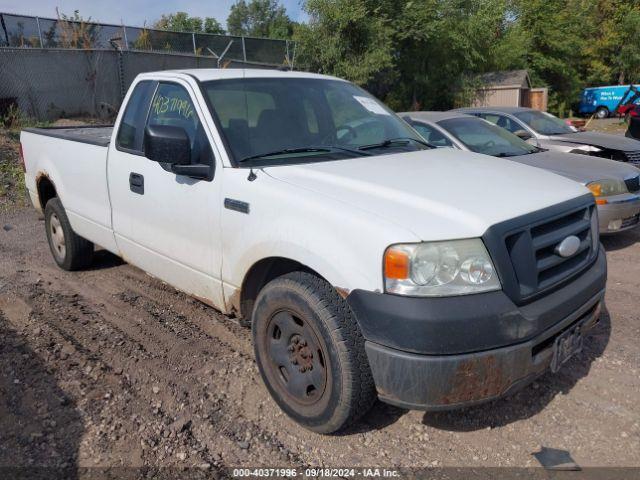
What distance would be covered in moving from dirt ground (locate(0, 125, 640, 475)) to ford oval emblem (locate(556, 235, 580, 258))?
39.0 inches

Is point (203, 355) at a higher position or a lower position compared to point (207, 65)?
lower

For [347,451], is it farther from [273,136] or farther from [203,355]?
[273,136]

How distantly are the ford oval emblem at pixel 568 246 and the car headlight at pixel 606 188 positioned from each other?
3.83 m

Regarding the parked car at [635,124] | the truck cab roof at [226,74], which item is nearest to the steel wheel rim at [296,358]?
the truck cab roof at [226,74]

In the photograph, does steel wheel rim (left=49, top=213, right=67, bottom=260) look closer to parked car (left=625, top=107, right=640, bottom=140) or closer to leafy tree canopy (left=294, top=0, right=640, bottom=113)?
parked car (left=625, top=107, right=640, bottom=140)

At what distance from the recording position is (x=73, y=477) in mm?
2752

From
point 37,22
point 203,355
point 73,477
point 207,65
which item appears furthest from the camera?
point 207,65

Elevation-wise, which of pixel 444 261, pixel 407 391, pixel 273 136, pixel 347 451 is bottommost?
pixel 347 451

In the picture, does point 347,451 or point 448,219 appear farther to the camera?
point 347,451

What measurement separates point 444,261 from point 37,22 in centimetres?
1700

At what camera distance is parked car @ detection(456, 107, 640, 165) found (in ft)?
29.2

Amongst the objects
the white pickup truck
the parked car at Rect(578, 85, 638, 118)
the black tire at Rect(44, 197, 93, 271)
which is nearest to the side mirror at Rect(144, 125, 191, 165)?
the white pickup truck

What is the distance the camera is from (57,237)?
230 inches

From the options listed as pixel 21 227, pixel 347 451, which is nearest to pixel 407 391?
pixel 347 451
